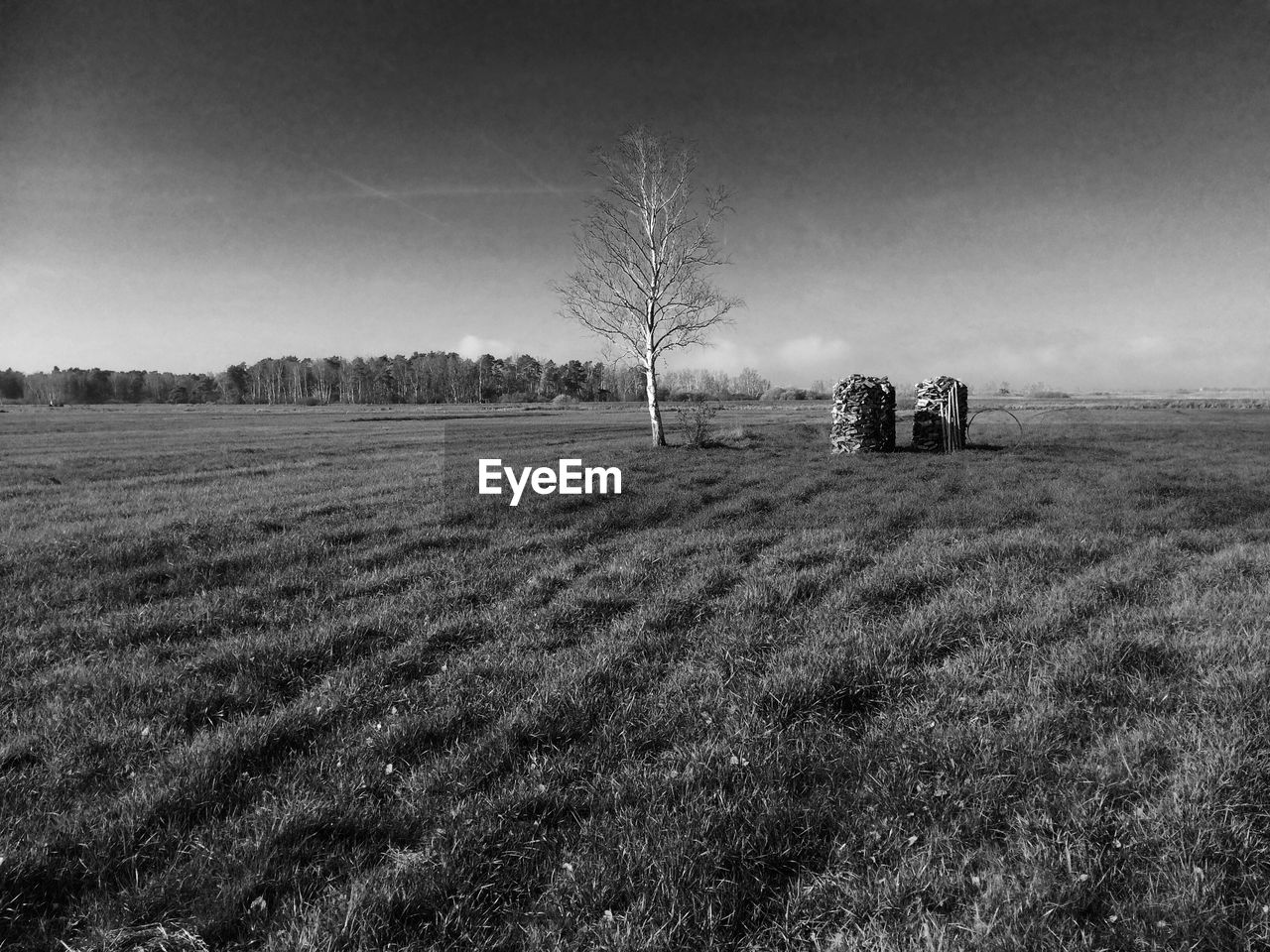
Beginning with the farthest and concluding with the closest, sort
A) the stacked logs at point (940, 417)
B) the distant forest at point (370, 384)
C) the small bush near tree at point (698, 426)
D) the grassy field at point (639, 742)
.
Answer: the distant forest at point (370, 384) < the small bush near tree at point (698, 426) < the stacked logs at point (940, 417) < the grassy field at point (639, 742)

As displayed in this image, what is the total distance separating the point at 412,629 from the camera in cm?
659

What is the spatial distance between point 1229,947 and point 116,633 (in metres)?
9.10

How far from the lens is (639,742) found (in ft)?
14.4

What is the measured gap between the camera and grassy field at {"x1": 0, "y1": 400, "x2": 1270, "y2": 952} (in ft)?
9.59

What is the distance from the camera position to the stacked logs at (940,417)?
24.8 metres

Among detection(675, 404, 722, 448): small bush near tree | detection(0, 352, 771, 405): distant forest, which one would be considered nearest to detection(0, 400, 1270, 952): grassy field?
detection(675, 404, 722, 448): small bush near tree

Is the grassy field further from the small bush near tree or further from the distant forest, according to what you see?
the distant forest

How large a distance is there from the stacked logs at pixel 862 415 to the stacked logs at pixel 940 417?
1.65 metres

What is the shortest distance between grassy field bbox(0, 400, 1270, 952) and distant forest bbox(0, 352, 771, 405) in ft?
409

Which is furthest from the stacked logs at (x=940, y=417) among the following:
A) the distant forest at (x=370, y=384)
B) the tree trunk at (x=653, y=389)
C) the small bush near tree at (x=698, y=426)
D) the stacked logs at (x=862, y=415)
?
the distant forest at (x=370, y=384)

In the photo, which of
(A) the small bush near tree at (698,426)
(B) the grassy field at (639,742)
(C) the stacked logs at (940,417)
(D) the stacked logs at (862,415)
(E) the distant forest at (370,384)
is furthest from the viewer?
(E) the distant forest at (370,384)

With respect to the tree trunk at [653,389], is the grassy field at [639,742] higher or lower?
lower

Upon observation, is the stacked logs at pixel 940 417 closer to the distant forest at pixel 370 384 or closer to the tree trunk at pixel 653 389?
the tree trunk at pixel 653 389

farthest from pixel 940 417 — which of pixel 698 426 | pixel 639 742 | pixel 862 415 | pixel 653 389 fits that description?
pixel 639 742
